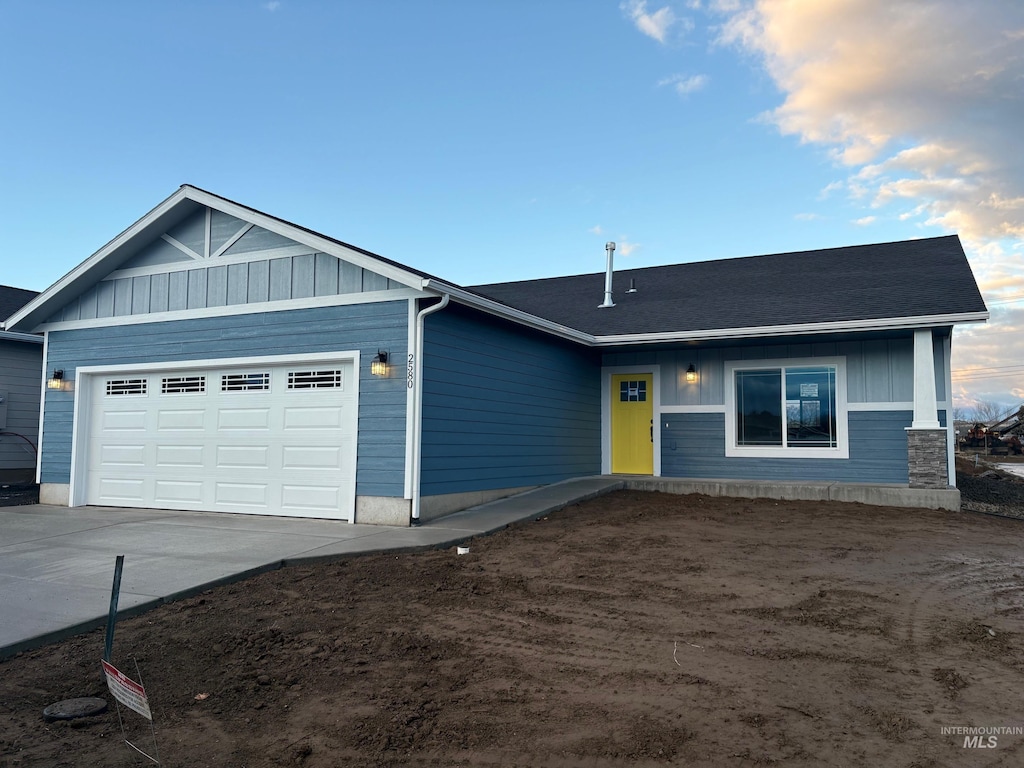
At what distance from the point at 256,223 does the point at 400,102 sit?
7715 millimetres

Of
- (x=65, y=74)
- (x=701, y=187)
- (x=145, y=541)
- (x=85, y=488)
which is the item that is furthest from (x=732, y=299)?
(x=65, y=74)

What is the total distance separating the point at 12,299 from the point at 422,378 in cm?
1244

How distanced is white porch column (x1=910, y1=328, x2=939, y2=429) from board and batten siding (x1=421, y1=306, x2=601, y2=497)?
5275 millimetres

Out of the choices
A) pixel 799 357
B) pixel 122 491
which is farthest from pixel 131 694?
pixel 799 357

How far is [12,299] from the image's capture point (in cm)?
1541

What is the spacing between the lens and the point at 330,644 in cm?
449

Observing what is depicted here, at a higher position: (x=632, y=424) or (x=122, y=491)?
(x=632, y=424)

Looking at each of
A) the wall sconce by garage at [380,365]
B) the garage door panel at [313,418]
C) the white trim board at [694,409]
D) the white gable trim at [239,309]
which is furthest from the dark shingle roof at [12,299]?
the white trim board at [694,409]

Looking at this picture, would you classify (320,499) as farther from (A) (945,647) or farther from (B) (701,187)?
(B) (701,187)

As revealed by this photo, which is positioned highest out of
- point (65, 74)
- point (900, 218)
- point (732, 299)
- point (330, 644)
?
point (65, 74)

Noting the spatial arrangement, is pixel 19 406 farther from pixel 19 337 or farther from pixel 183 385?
pixel 183 385

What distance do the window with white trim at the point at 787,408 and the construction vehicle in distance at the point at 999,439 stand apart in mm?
25113

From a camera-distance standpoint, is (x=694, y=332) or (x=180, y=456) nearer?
(x=180, y=456)

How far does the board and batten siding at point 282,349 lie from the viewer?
853cm
